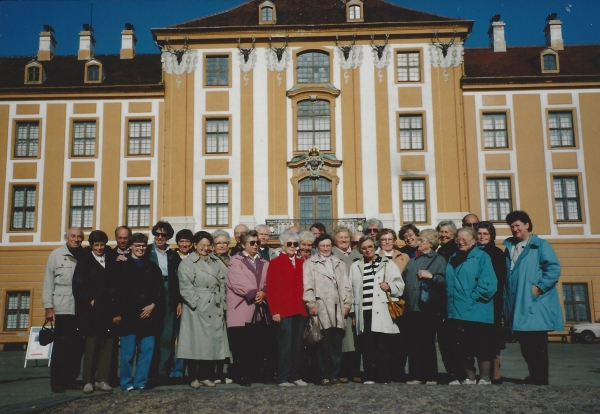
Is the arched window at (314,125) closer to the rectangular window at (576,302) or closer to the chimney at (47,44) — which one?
the rectangular window at (576,302)

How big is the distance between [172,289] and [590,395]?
5137 mm

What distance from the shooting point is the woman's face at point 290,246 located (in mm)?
8227

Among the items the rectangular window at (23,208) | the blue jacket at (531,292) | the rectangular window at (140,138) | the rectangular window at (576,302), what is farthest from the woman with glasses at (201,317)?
the rectangular window at (576,302)

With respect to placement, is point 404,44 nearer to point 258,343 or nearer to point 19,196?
point 19,196

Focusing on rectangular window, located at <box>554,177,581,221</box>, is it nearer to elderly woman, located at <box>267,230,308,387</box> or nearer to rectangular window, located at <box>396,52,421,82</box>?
rectangular window, located at <box>396,52,421,82</box>

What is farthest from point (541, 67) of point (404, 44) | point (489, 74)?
point (404, 44)

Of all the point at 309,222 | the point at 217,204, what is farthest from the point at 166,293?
the point at 217,204

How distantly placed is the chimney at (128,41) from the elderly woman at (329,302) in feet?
80.6

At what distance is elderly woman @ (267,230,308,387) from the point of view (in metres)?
7.88

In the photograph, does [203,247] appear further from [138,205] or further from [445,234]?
[138,205]

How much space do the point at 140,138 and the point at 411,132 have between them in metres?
10.9

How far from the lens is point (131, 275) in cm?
778

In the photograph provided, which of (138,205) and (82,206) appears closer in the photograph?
(138,205)

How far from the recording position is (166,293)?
852 cm
